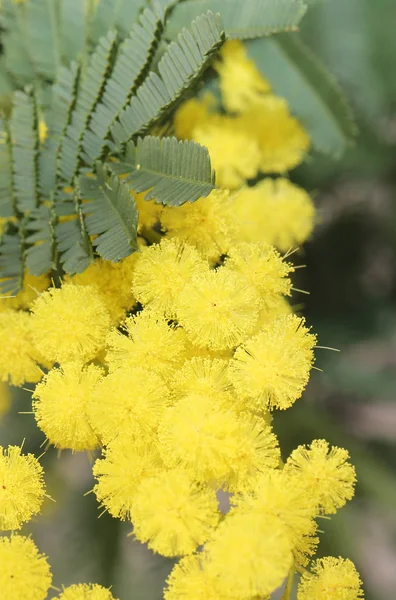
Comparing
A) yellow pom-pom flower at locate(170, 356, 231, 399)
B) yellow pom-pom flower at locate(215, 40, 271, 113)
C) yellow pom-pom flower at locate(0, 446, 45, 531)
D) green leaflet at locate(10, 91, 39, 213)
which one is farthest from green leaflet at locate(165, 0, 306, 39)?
yellow pom-pom flower at locate(0, 446, 45, 531)

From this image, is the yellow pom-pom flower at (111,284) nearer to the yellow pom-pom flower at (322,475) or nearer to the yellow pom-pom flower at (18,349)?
the yellow pom-pom flower at (18,349)

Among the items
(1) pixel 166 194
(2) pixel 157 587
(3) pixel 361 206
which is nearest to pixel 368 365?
(3) pixel 361 206

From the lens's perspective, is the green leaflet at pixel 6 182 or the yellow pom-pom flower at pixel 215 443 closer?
the yellow pom-pom flower at pixel 215 443

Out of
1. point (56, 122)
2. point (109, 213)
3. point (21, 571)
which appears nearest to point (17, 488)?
point (21, 571)

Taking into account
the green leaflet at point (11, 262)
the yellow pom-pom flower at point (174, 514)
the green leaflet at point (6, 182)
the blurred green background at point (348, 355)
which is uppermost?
the green leaflet at point (6, 182)

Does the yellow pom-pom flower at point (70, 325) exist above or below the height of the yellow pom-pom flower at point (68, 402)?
above

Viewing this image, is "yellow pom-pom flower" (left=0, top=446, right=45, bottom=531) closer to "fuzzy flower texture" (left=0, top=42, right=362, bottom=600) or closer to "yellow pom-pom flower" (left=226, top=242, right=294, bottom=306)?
"fuzzy flower texture" (left=0, top=42, right=362, bottom=600)

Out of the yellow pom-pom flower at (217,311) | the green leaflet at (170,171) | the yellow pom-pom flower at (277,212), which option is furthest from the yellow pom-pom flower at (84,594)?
the yellow pom-pom flower at (277,212)
